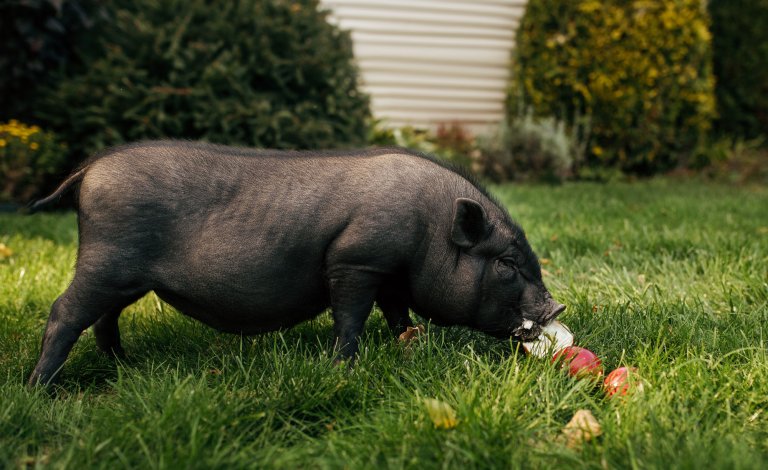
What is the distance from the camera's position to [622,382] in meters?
2.38

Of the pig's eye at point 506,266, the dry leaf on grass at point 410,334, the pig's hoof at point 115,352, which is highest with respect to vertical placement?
the pig's eye at point 506,266

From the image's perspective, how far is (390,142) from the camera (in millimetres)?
9250

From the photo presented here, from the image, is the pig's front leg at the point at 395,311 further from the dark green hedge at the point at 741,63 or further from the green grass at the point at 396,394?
the dark green hedge at the point at 741,63

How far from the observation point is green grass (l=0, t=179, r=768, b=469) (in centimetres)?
195

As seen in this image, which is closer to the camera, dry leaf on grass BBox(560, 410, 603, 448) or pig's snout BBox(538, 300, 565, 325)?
dry leaf on grass BBox(560, 410, 603, 448)

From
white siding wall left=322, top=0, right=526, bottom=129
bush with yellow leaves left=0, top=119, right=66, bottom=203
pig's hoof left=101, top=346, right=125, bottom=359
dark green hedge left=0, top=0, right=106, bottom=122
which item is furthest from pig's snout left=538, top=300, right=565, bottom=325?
white siding wall left=322, top=0, right=526, bottom=129

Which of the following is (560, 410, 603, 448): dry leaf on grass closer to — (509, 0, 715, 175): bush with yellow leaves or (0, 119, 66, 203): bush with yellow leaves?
(0, 119, 66, 203): bush with yellow leaves

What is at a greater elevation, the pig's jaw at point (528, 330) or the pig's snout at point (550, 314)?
the pig's snout at point (550, 314)

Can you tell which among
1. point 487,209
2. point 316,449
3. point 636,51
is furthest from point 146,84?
point 636,51

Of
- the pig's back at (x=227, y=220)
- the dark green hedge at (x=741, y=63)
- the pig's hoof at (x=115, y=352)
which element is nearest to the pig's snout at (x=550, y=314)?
the pig's back at (x=227, y=220)

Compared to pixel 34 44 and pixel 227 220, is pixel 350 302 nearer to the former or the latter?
pixel 227 220

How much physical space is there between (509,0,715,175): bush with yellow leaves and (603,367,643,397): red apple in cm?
784

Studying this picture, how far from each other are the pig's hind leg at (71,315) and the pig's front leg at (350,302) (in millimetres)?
699

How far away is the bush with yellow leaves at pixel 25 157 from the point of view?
248 inches
